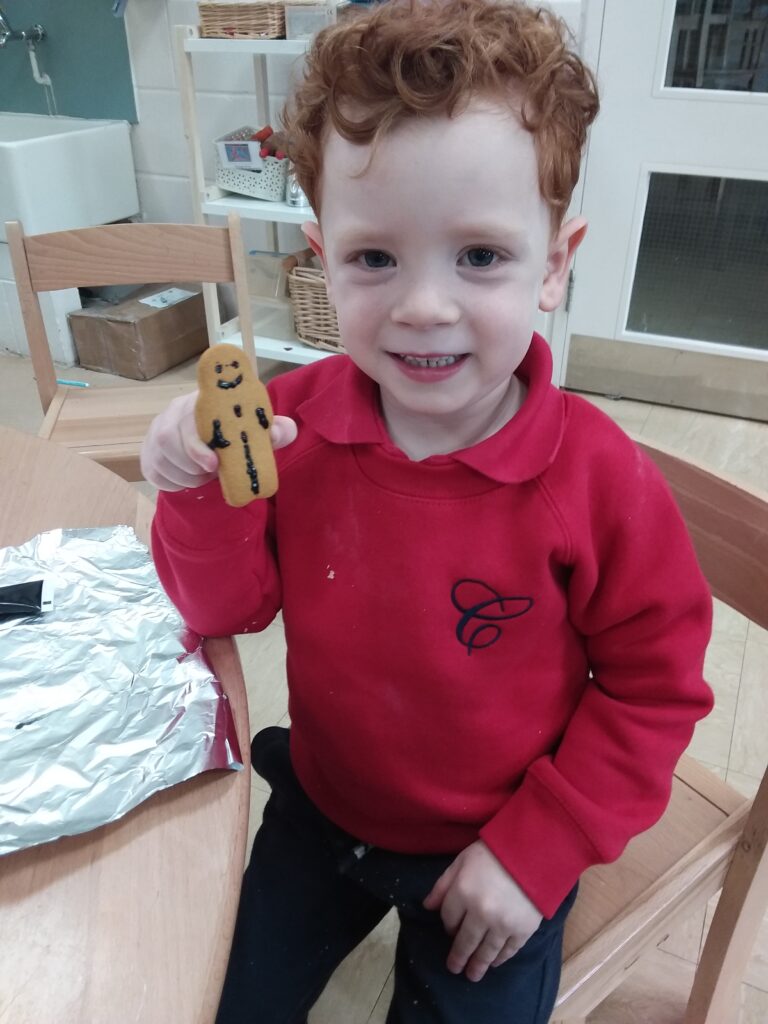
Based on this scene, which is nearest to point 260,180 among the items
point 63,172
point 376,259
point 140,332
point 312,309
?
point 312,309

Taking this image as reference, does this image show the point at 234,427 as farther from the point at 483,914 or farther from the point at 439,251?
the point at 483,914

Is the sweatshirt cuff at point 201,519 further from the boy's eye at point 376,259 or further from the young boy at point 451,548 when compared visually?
the boy's eye at point 376,259

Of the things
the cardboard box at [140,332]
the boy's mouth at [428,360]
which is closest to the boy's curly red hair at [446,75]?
the boy's mouth at [428,360]

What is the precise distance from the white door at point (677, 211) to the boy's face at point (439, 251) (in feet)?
6.07

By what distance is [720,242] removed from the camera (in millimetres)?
2291

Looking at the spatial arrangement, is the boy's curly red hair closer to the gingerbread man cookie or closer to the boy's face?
the boy's face

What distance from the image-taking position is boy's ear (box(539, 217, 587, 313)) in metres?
0.61

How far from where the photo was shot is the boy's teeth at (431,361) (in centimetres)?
58

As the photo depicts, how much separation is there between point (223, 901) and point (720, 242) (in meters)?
2.34

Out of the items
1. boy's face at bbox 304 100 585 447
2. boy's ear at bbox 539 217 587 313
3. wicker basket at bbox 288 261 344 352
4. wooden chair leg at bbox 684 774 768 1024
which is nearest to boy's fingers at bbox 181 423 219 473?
boy's face at bbox 304 100 585 447

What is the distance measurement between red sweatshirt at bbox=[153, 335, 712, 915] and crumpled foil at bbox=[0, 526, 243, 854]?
0.15 ft

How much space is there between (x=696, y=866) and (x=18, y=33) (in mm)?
3206

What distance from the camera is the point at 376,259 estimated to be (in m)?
0.55

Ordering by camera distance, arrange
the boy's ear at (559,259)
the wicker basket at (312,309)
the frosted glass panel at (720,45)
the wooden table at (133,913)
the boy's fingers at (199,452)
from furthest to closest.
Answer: the wicker basket at (312,309)
the frosted glass panel at (720,45)
the boy's ear at (559,259)
the boy's fingers at (199,452)
the wooden table at (133,913)
